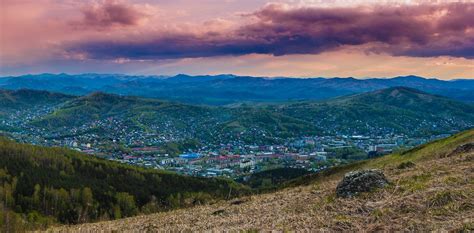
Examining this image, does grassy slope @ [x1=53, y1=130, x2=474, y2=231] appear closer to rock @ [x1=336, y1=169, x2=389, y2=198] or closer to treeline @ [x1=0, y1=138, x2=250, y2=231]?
rock @ [x1=336, y1=169, x2=389, y2=198]

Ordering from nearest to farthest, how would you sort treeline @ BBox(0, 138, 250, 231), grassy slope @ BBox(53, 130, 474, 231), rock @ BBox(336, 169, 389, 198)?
grassy slope @ BBox(53, 130, 474, 231)
rock @ BBox(336, 169, 389, 198)
treeline @ BBox(0, 138, 250, 231)

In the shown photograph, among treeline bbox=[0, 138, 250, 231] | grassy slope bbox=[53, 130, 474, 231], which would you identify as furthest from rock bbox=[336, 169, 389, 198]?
treeline bbox=[0, 138, 250, 231]

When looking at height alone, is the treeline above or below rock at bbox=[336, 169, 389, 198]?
below

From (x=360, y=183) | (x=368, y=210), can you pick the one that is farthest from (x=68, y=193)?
(x=368, y=210)

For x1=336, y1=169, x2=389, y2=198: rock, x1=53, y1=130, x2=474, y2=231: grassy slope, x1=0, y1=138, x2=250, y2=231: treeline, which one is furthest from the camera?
x1=0, y1=138, x2=250, y2=231: treeline

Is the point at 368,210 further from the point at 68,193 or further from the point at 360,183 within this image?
the point at 68,193

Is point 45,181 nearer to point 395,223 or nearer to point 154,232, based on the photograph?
point 154,232

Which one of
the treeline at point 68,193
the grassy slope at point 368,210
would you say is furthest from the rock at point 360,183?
the treeline at point 68,193

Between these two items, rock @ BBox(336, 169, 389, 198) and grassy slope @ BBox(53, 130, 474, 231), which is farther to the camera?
rock @ BBox(336, 169, 389, 198)
